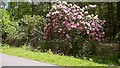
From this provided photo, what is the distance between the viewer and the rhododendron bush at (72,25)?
11070 mm

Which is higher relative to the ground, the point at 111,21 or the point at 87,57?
the point at 111,21

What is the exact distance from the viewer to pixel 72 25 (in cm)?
1101

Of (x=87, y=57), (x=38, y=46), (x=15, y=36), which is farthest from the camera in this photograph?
(x=15, y=36)

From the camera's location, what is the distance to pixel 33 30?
44.8 feet

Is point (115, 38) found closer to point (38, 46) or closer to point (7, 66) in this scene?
point (38, 46)

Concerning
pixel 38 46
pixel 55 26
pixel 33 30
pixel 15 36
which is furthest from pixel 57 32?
pixel 15 36

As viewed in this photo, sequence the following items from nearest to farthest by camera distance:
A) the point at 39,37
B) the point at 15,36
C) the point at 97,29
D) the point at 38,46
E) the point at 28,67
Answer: the point at 28,67
the point at 97,29
the point at 38,46
the point at 39,37
the point at 15,36

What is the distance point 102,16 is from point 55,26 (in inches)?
108

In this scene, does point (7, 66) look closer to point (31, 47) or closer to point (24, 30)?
point (31, 47)

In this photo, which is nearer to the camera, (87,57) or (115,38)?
(87,57)

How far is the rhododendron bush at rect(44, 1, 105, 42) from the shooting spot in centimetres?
1107

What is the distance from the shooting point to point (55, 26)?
37.6ft

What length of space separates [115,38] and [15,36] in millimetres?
5137

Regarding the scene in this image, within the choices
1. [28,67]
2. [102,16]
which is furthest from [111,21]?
[28,67]
